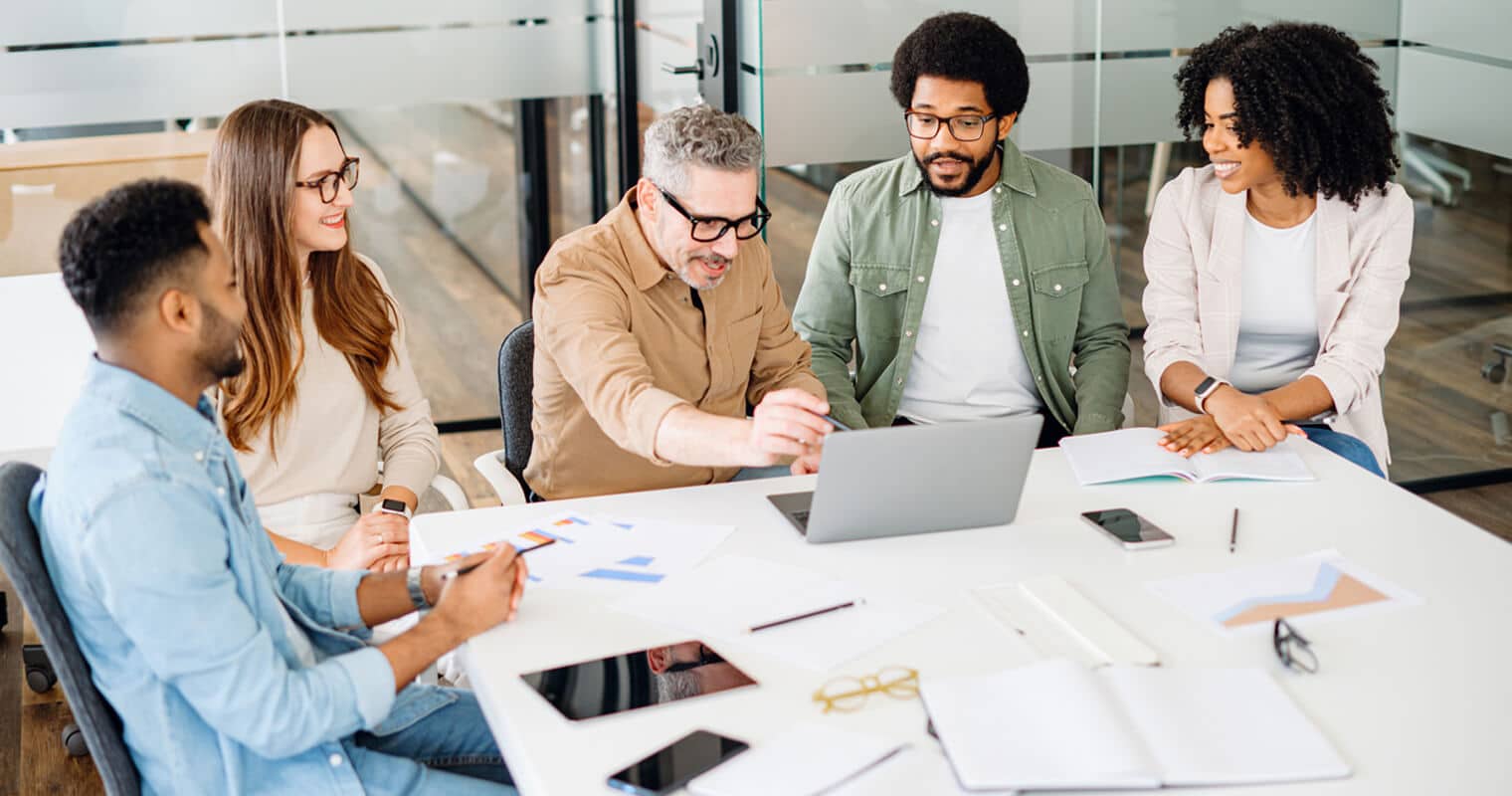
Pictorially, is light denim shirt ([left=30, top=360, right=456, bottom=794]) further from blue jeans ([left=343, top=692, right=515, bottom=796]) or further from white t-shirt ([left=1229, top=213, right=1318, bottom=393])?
white t-shirt ([left=1229, top=213, right=1318, bottom=393])

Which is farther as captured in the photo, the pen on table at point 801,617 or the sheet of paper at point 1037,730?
the pen on table at point 801,617

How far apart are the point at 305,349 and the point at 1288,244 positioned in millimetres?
1931

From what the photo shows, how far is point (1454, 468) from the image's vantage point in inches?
170

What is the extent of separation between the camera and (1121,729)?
1.57 metres

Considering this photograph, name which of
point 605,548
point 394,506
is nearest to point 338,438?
point 394,506

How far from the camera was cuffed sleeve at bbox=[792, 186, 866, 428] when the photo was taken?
10.5 ft

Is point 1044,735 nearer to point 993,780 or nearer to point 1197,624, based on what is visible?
point 993,780

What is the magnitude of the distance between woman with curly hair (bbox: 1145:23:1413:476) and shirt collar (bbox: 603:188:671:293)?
1.10 m

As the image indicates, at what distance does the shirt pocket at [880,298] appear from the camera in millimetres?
3135

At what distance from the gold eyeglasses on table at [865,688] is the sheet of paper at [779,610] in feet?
0.15

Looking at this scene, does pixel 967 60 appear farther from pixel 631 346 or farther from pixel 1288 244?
pixel 631 346

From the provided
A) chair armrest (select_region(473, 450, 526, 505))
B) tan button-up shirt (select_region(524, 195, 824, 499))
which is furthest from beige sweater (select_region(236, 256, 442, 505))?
tan button-up shirt (select_region(524, 195, 824, 499))

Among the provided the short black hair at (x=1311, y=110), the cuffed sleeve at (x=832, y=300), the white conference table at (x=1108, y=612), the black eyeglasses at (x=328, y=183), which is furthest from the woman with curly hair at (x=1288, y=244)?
the black eyeglasses at (x=328, y=183)

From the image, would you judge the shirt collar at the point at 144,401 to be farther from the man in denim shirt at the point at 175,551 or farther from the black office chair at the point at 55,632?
the black office chair at the point at 55,632
